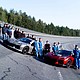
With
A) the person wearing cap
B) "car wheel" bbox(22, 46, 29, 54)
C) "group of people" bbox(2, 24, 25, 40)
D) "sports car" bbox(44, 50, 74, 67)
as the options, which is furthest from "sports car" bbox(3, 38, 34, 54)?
the person wearing cap

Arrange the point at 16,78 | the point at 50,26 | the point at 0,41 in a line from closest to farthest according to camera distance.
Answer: the point at 16,78 < the point at 0,41 < the point at 50,26

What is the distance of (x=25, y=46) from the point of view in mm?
21922

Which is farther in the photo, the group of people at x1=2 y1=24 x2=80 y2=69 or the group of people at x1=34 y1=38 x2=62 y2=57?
the group of people at x1=34 y1=38 x2=62 y2=57

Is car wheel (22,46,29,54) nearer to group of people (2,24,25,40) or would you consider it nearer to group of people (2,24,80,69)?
group of people (2,24,80,69)

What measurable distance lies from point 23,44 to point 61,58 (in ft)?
13.2

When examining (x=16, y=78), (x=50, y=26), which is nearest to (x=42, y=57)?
(x=16, y=78)

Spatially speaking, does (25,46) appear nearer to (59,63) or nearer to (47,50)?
(47,50)

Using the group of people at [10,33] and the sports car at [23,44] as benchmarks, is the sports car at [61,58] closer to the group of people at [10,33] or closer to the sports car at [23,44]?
the sports car at [23,44]

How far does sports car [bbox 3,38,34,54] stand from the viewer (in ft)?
71.4

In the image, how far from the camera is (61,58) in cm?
1953

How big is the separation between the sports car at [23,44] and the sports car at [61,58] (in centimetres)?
219

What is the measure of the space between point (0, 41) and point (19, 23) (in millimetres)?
99029

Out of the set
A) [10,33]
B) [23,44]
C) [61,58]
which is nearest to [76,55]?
[61,58]

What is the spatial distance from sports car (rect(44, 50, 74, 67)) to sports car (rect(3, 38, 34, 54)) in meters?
2.19
